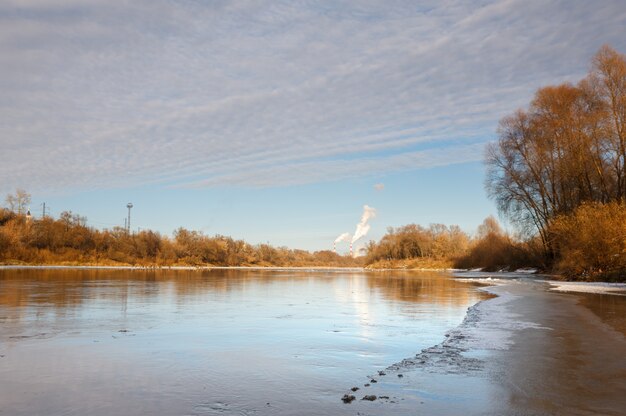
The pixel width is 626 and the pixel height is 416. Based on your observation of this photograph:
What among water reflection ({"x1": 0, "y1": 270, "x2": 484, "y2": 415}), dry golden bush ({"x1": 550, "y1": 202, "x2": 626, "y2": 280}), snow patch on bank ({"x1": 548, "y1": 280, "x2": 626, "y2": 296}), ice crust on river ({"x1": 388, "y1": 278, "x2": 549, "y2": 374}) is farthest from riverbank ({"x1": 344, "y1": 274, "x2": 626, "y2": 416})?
dry golden bush ({"x1": 550, "y1": 202, "x2": 626, "y2": 280})

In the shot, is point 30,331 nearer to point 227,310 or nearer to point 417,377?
point 227,310

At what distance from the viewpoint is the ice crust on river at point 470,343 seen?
623 cm

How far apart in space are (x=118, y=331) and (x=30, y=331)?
1.44 m

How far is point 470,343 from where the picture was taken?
7.86 meters

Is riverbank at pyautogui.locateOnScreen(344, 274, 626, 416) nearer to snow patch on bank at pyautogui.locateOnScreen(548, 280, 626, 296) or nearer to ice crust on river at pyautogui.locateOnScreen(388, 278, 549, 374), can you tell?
ice crust on river at pyautogui.locateOnScreen(388, 278, 549, 374)

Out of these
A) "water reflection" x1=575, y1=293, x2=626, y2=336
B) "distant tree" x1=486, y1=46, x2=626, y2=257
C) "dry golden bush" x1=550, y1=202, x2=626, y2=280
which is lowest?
"water reflection" x1=575, y1=293, x2=626, y2=336

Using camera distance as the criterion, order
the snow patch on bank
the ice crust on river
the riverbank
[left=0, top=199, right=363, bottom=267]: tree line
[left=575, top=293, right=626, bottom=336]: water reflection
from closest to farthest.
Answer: the riverbank
the ice crust on river
[left=575, top=293, right=626, bottom=336]: water reflection
the snow patch on bank
[left=0, top=199, right=363, bottom=267]: tree line

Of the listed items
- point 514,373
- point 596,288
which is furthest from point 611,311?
point 596,288

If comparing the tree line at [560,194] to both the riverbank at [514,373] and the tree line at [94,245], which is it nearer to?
the tree line at [94,245]

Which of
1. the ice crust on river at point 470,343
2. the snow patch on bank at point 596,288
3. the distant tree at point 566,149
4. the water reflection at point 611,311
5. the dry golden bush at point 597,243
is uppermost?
the distant tree at point 566,149

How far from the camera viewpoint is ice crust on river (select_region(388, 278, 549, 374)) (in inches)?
245

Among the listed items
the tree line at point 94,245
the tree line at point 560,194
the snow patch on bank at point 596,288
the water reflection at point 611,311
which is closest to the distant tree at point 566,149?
the tree line at point 560,194

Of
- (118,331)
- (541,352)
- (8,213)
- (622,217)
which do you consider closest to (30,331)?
(118,331)

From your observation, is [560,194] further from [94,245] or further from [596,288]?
[94,245]
